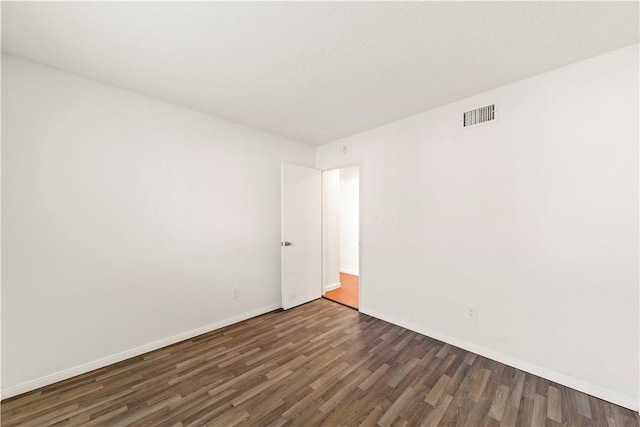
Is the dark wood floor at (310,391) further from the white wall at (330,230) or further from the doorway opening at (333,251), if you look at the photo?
the white wall at (330,230)

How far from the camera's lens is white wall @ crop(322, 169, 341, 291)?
12.8ft

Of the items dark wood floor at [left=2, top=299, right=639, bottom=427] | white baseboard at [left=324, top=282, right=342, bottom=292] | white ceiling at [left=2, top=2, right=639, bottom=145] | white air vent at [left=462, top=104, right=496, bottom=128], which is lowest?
dark wood floor at [left=2, top=299, right=639, bottom=427]

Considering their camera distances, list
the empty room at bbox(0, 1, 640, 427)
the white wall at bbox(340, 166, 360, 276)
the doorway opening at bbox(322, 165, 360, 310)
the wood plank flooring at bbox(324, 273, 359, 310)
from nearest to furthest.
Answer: the empty room at bbox(0, 1, 640, 427), the wood plank flooring at bbox(324, 273, 359, 310), the doorway opening at bbox(322, 165, 360, 310), the white wall at bbox(340, 166, 360, 276)

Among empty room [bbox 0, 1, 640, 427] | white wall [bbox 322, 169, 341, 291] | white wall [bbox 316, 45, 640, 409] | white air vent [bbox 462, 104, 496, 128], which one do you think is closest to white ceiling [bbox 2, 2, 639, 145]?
empty room [bbox 0, 1, 640, 427]

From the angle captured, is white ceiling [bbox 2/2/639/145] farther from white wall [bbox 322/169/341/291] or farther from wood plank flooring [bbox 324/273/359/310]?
wood plank flooring [bbox 324/273/359/310]

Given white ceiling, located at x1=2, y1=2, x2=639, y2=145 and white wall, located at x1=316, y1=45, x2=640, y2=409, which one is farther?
white wall, located at x1=316, y1=45, x2=640, y2=409

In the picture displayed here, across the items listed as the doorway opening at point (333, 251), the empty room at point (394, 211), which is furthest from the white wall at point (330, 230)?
the empty room at point (394, 211)

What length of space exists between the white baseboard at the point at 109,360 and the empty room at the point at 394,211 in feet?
0.05

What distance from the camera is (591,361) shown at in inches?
68.4

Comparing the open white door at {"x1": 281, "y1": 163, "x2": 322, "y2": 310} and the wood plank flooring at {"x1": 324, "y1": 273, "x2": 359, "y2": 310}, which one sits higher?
the open white door at {"x1": 281, "y1": 163, "x2": 322, "y2": 310}

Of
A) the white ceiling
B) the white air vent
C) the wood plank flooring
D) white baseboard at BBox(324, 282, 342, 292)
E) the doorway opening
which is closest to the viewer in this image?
the white ceiling

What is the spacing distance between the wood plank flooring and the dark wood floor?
109 cm

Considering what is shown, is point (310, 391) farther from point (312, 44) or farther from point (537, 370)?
point (312, 44)

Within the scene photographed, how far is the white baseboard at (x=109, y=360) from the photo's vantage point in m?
1.74
